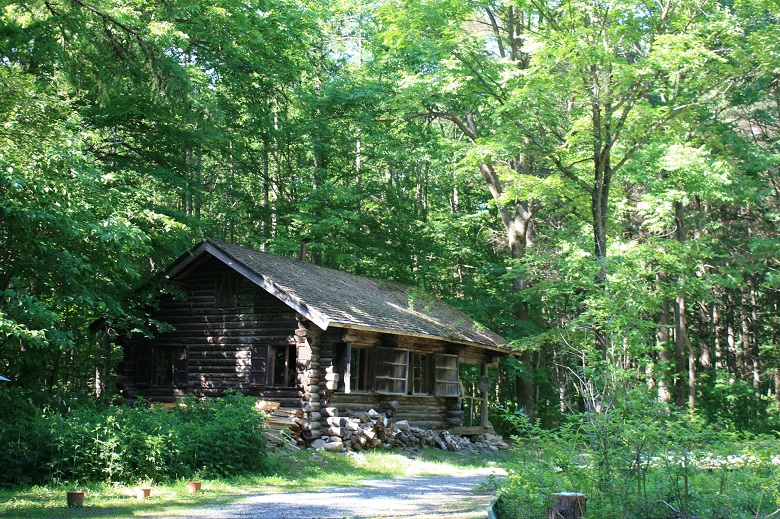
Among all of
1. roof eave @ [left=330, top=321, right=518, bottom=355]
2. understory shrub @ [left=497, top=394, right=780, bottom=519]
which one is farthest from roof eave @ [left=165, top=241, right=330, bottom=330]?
understory shrub @ [left=497, top=394, right=780, bottom=519]

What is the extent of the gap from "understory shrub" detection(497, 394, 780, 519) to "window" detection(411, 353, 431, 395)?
13.3 meters

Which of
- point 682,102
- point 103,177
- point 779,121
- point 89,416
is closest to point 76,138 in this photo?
point 103,177

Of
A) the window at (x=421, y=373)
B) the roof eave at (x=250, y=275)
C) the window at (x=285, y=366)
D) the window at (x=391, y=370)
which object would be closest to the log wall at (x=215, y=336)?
the window at (x=285, y=366)

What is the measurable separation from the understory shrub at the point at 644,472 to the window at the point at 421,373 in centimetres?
1329

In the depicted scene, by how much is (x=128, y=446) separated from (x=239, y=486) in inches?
80.7

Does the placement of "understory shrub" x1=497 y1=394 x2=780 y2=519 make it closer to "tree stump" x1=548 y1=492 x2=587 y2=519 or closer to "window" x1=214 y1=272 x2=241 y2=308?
"tree stump" x1=548 y1=492 x2=587 y2=519

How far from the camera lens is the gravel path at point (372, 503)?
9.79m

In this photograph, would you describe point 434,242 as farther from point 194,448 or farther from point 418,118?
point 194,448

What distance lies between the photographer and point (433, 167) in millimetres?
34594

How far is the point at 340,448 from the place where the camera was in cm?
1759

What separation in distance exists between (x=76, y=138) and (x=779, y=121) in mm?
29762

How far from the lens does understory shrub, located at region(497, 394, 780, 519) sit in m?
8.27

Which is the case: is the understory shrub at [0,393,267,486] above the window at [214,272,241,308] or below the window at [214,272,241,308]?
below

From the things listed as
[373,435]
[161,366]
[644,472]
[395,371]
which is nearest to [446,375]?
[395,371]
